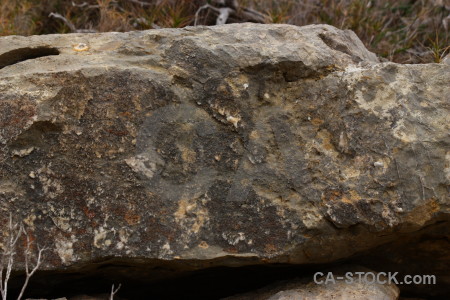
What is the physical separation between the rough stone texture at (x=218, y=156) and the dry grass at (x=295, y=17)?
229 centimetres

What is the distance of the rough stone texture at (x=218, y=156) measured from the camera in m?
2.52

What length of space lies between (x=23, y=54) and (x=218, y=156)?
1001 mm

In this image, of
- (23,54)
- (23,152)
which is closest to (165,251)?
(23,152)

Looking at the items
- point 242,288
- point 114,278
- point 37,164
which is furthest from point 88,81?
point 242,288

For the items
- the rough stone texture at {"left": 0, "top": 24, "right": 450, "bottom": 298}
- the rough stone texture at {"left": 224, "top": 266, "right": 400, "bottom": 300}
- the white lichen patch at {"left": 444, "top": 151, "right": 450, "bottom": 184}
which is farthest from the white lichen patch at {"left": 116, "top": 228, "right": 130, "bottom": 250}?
the white lichen patch at {"left": 444, "top": 151, "right": 450, "bottom": 184}

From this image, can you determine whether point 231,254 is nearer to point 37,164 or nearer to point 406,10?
point 37,164

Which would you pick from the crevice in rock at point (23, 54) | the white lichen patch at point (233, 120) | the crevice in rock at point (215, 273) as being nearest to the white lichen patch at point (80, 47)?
the crevice in rock at point (23, 54)

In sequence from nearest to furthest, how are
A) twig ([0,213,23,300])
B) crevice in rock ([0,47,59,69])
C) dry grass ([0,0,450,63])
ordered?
twig ([0,213,23,300]) → crevice in rock ([0,47,59,69]) → dry grass ([0,0,450,63])

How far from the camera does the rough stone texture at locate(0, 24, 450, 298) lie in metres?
2.52

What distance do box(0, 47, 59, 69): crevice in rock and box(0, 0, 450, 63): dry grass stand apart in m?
2.06

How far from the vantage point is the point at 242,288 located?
297cm

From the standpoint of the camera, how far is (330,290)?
266 centimetres

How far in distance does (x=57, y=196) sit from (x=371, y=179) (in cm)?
124

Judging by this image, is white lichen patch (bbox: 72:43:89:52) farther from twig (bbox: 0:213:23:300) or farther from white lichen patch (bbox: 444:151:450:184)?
white lichen patch (bbox: 444:151:450:184)
